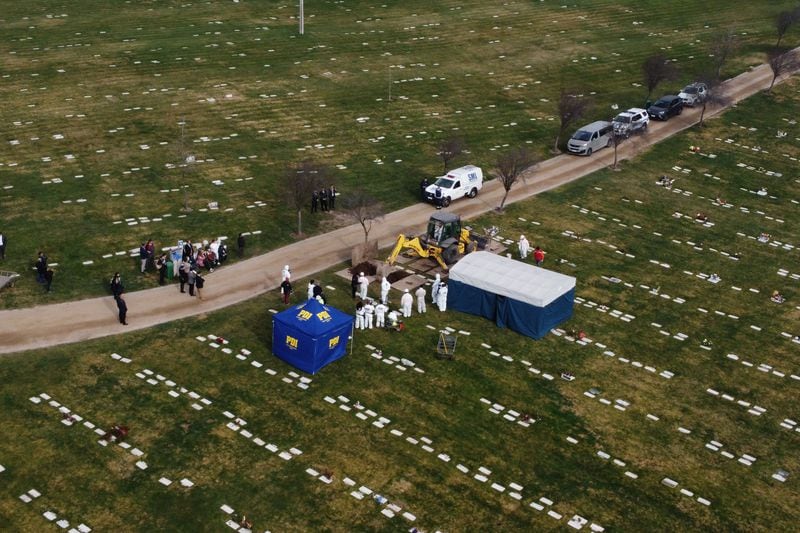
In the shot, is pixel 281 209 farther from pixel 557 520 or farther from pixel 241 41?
pixel 241 41

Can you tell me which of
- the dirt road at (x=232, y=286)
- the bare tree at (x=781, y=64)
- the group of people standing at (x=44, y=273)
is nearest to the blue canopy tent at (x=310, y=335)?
the dirt road at (x=232, y=286)

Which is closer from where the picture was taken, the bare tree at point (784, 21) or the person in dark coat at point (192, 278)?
the person in dark coat at point (192, 278)

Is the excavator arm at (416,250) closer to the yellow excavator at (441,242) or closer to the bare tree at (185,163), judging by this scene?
the yellow excavator at (441,242)

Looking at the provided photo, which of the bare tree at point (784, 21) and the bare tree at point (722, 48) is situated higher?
the bare tree at point (784, 21)

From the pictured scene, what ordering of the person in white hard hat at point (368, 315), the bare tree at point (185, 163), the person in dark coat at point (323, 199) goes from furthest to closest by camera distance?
1. the bare tree at point (185, 163)
2. the person in dark coat at point (323, 199)
3. the person in white hard hat at point (368, 315)

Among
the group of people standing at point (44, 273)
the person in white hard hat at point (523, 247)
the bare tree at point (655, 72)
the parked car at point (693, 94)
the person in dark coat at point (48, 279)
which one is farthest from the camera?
the parked car at point (693, 94)

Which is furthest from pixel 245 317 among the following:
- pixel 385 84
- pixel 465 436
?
pixel 385 84

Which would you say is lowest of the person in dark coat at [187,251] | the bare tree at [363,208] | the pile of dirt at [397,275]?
the pile of dirt at [397,275]
